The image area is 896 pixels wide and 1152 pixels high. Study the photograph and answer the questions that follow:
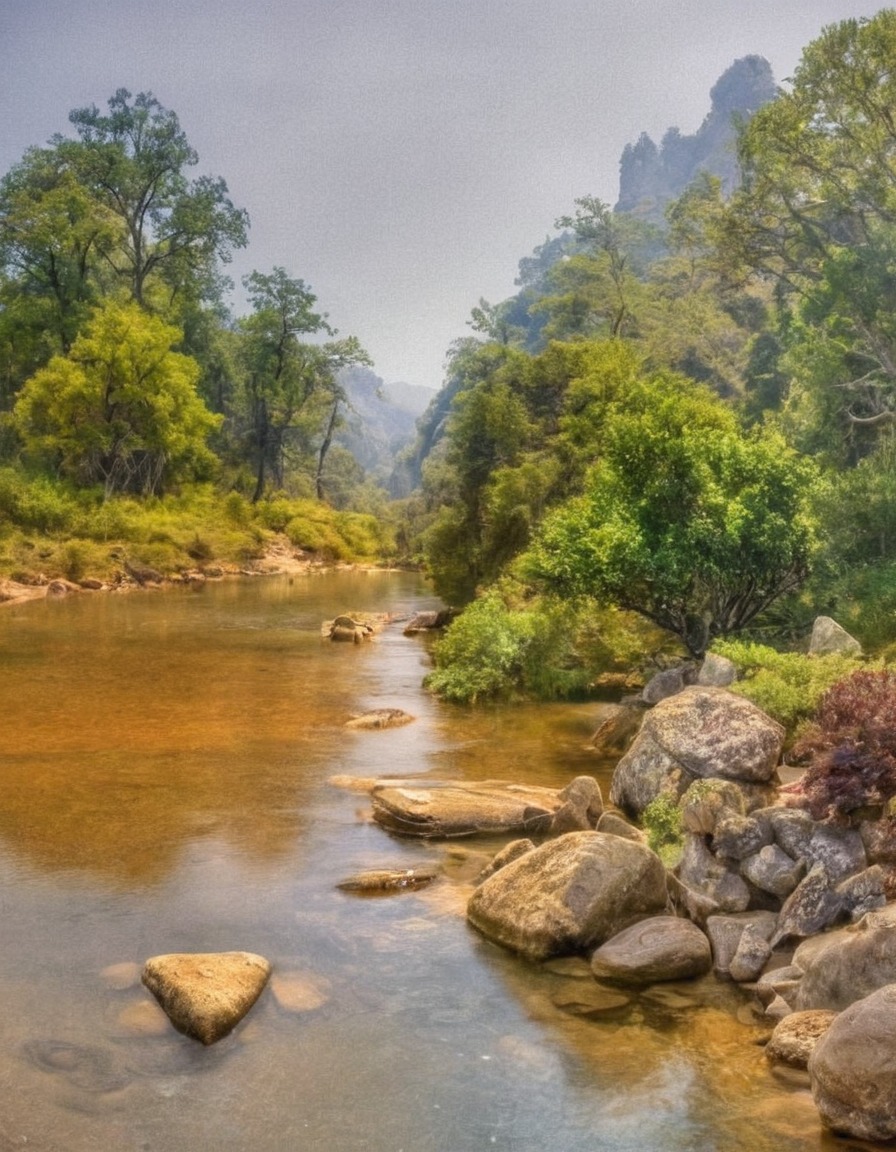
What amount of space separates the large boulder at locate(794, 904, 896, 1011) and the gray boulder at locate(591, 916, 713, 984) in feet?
3.63

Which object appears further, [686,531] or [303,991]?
[686,531]

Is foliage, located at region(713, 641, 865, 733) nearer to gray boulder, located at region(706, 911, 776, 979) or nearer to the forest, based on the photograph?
the forest

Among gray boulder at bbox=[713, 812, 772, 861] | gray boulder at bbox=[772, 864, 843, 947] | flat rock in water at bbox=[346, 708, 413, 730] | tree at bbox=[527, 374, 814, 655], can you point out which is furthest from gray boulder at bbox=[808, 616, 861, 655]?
flat rock in water at bbox=[346, 708, 413, 730]

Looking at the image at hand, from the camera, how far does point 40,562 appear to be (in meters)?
44.5

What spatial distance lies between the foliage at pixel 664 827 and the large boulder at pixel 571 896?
4.18 feet

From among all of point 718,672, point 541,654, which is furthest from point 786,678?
point 541,654

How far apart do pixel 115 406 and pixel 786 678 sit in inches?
1889

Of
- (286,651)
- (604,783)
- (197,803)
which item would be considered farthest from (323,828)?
(286,651)

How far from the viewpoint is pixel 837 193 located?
82.0 ft

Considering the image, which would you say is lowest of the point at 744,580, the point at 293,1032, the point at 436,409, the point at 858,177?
the point at 293,1032

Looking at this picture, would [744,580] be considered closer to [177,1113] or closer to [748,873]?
[748,873]

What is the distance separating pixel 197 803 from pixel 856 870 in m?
8.72

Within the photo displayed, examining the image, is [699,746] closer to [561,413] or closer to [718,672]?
[718,672]

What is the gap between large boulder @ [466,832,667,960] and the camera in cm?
914
